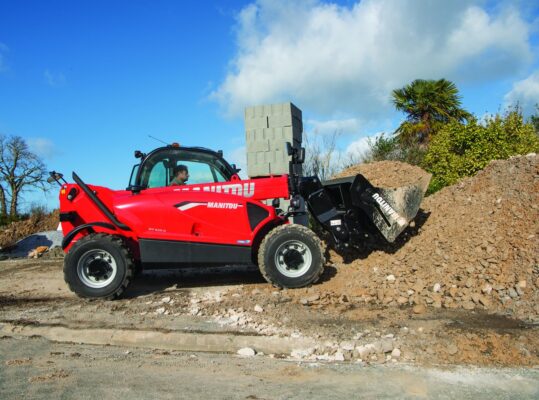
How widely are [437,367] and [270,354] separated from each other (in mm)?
1674

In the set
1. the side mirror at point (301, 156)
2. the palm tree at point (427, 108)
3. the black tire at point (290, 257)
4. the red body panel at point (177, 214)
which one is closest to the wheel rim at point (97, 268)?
the red body panel at point (177, 214)

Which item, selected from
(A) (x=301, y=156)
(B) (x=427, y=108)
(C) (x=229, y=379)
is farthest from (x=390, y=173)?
(B) (x=427, y=108)

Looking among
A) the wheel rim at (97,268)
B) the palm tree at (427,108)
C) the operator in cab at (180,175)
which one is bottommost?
the wheel rim at (97,268)

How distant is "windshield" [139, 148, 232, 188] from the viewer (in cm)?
853

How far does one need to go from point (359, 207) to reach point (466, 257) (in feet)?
5.84

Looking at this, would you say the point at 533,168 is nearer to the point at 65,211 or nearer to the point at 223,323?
the point at 223,323

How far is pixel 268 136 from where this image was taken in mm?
10938

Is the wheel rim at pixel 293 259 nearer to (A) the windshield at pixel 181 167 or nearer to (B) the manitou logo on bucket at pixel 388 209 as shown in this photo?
(B) the manitou logo on bucket at pixel 388 209

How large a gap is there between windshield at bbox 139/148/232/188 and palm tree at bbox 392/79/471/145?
620 inches

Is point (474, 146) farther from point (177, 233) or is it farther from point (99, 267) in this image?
point (99, 267)

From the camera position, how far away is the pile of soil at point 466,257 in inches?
266

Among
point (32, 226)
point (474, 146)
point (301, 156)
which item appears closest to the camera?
point (301, 156)

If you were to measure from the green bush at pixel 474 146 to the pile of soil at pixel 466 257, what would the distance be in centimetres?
284

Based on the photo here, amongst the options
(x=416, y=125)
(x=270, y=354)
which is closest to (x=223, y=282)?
(x=270, y=354)
